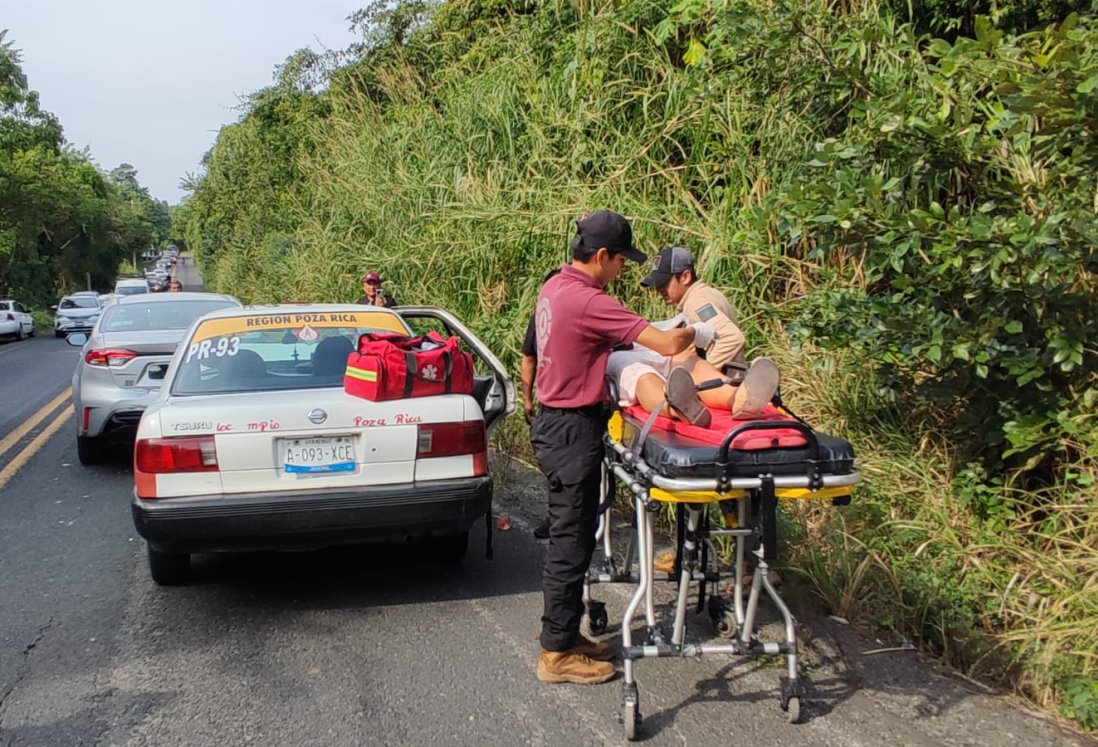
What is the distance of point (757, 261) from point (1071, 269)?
268 centimetres

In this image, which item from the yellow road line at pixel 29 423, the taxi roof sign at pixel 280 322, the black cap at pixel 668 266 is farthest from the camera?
the yellow road line at pixel 29 423

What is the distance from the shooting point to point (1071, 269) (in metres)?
4.11

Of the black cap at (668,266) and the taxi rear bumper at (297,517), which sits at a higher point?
the black cap at (668,266)

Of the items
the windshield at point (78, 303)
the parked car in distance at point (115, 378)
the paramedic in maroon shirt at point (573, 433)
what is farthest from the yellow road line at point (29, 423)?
the windshield at point (78, 303)

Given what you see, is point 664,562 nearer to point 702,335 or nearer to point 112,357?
point 702,335

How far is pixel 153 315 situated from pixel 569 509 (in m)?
7.15

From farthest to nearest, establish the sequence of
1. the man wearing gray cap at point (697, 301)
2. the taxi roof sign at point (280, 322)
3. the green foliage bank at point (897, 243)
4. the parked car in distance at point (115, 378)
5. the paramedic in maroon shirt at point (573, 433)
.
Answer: the parked car in distance at point (115, 378)
the taxi roof sign at point (280, 322)
the man wearing gray cap at point (697, 301)
the green foliage bank at point (897, 243)
the paramedic in maroon shirt at point (573, 433)

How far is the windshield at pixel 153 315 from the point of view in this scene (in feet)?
30.2

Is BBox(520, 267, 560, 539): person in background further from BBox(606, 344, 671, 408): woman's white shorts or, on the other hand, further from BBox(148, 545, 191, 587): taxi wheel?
BBox(148, 545, 191, 587): taxi wheel

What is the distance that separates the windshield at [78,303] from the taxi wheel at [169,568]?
34213 millimetres

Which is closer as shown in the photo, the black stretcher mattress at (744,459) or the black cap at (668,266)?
the black stretcher mattress at (744,459)

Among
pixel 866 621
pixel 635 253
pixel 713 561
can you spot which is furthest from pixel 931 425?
pixel 635 253

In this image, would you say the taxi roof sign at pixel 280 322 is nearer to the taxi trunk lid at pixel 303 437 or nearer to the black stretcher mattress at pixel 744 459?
the taxi trunk lid at pixel 303 437

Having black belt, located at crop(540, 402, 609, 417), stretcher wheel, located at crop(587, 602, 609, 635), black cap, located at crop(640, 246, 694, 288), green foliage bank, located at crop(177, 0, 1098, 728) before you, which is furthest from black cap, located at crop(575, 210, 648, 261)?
stretcher wheel, located at crop(587, 602, 609, 635)
